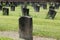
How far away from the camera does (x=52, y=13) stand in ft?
74.6

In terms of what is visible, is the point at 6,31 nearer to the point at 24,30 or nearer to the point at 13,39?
the point at 13,39

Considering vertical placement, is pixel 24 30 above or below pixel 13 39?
above

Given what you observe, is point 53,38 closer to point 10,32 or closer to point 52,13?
point 10,32

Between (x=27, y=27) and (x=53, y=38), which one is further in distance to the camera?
(x=53, y=38)

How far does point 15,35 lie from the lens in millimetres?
13914

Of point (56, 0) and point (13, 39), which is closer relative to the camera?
point (56, 0)

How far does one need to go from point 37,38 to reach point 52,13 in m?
9.72

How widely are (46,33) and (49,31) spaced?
2.22 feet

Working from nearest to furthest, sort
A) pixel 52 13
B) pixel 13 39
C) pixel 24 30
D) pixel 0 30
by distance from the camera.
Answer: pixel 24 30
pixel 13 39
pixel 0 30
pixel 52 13

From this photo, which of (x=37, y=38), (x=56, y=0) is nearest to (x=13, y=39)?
(x=37, y=38)

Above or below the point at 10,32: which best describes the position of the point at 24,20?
above

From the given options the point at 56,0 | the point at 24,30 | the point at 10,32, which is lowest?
the point at 10,32

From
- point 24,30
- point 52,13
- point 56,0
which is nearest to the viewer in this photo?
point 56,0

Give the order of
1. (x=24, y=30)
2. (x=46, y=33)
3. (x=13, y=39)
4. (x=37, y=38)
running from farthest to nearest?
1. (x=46, y=33)
2. (x=37, y=38)
3. (x=13, y=39)
4. (x=24, y=30)
